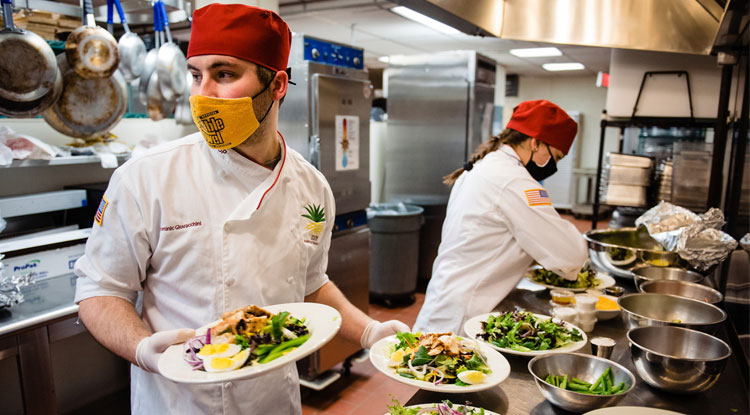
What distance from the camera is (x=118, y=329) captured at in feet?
4.07

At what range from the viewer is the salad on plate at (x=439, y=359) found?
4.39 feet

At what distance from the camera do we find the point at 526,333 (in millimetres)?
1671

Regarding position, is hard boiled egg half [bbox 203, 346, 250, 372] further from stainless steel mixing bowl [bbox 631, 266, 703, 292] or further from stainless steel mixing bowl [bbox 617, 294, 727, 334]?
stainless steel mixing bowl [bbox 631, 266, 703, 292]

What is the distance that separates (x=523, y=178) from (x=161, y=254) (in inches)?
60.0

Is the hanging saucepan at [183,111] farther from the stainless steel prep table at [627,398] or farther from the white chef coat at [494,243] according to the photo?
the stainless steel prep table at [627,398]

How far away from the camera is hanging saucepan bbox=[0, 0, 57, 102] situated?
7.93ft

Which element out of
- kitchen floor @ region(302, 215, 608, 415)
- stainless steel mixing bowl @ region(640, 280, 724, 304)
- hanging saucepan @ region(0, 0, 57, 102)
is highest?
hanging saucepan @ region(0, 0, 57, 102)

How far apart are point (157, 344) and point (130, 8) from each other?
283 centimetres

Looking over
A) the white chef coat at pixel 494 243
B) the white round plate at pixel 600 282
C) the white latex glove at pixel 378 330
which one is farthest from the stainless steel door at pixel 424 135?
the white latex glove at pixel 378 330

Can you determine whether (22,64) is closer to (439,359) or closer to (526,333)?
(439,359)

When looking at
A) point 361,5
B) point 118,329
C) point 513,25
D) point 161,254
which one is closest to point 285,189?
point 161,254

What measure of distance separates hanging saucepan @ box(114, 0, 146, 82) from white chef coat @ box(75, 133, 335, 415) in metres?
1.94

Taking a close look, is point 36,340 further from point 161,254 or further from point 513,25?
point 513,25

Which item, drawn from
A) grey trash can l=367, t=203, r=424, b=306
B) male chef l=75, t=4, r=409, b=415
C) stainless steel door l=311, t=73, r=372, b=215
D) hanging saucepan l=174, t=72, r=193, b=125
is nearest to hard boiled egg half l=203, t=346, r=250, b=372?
male chef l=75, t=4, r=409, b=415
